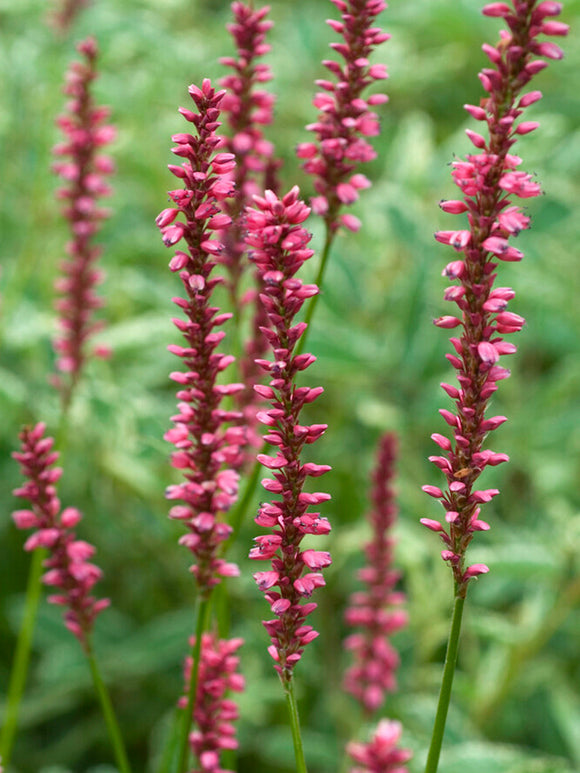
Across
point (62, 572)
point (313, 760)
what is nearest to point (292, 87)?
point (313, 760)

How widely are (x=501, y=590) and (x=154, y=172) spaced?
5.90 ft

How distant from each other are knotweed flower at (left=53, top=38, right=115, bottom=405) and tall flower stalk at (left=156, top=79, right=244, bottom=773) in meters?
0.76

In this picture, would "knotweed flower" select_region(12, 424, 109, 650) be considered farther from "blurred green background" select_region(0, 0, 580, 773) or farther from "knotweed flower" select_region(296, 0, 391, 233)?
"blurred green background" select_region(0, 0, 580, 773)

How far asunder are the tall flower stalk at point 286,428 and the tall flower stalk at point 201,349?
57 millimetres

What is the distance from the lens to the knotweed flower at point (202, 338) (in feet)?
3.37

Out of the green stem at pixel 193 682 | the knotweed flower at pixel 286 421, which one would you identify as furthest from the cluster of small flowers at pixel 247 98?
the green stem at pixel 193 682

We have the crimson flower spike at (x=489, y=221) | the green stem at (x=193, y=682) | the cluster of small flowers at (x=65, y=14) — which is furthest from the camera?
the cluster of small flowers at (x=65, y=14)

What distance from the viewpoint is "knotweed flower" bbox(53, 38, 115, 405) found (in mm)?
1859

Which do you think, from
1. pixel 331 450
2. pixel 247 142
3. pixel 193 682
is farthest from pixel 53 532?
pixel 331 450

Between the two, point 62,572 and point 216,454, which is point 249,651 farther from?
point 216,454

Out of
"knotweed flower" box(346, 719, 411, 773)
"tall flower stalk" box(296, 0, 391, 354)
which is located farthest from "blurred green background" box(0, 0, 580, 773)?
"tall flower stalk" box(296, 0, 391, 354)

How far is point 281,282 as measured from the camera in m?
1.03

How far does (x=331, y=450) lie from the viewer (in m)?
2.95

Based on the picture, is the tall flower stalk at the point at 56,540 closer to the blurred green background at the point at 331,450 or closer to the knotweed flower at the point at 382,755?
the knotweed flower at the point at 382,755
